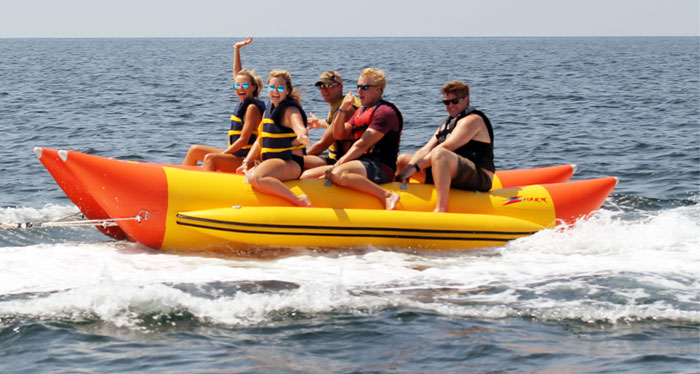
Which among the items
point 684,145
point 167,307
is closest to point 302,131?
point 167,307

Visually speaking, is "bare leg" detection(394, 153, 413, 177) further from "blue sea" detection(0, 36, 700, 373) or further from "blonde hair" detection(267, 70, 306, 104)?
"blonde hair" detection(267, 70, 306, 104)

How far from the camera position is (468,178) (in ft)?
23.6

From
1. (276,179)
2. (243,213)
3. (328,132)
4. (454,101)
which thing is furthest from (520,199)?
(243,213)

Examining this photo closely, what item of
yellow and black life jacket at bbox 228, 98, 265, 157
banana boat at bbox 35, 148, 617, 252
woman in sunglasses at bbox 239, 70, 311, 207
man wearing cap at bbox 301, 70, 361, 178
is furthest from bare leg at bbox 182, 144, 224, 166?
woman in sunglasses at bbox 239, 70, 311, 207

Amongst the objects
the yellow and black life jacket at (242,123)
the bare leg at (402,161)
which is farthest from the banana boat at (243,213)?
the yellow and black life jacket at (242,123)

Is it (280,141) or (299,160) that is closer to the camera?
(280,141)

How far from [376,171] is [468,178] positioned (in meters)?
0.76

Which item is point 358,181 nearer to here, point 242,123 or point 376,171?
point 376,171

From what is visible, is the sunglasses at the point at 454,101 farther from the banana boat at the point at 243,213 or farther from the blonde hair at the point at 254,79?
the blonde hair at the point at 254,79

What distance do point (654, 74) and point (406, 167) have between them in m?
26.1

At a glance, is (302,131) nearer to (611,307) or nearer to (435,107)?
(611,307)

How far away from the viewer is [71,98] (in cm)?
2048

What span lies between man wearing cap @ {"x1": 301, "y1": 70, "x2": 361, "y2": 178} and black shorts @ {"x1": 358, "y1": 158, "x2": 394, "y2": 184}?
310mm

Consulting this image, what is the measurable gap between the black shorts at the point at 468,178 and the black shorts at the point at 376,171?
379 millimetres
